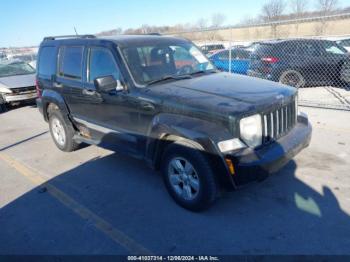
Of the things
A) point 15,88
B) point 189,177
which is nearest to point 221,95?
point 189,177

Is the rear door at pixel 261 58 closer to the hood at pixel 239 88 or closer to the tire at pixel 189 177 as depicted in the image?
the hood at pixel 239 88

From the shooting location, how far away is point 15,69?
39.6ft

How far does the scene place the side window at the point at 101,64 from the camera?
4355mm

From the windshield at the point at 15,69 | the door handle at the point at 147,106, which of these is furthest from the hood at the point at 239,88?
the windshield at the point at 15,69

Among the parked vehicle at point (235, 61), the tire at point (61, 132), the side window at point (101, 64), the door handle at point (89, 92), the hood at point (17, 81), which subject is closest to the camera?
the side window at point (101, 64)

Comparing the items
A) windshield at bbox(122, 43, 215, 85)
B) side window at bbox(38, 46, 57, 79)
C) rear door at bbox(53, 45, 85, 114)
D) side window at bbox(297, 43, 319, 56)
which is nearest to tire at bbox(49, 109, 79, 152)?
rear door at bbox(53, 45, 85, 114)

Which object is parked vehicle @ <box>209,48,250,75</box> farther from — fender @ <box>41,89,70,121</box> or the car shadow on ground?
the car shadow on ground

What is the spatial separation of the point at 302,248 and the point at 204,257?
91 cm

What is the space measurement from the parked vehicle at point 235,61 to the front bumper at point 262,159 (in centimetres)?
687

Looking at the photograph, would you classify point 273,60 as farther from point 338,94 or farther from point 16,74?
point 16,74

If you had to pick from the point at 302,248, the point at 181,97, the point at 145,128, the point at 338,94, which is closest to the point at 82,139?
the point at 145,128

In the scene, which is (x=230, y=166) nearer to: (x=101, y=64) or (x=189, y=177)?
(x=189, y=177)

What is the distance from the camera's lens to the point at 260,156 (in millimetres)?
3293

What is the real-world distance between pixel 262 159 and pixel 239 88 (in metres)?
1.03
